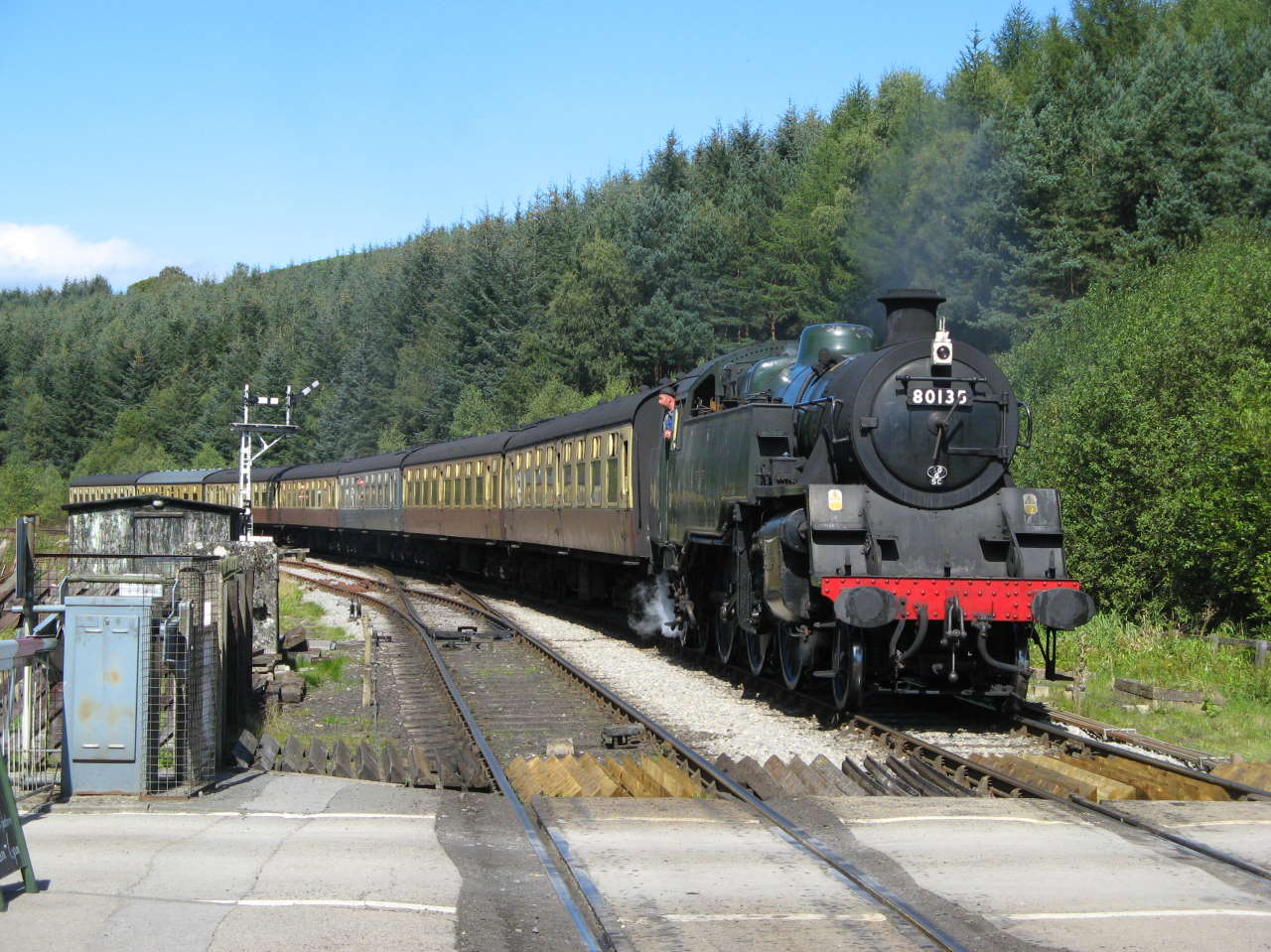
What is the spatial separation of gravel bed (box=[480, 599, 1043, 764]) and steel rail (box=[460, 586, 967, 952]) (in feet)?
0.84

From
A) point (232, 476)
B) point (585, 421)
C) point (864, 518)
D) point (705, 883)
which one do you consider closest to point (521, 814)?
point (705, 883)

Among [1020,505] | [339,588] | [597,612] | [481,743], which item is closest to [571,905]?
[481,743]

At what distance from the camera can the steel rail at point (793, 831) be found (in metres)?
5.08

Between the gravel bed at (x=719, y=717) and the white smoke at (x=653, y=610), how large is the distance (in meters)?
0.44

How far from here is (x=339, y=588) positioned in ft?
88.1

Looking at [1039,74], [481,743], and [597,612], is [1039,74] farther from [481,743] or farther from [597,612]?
[481,743]

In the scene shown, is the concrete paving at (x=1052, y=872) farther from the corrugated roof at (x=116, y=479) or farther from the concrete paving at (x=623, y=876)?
the corrugated roof at (x=116, y=479)

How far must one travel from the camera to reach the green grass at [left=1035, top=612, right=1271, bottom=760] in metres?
10.9

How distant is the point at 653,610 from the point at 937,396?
329 inches

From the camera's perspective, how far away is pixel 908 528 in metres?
10.5

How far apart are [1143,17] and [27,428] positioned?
96298 millimetres

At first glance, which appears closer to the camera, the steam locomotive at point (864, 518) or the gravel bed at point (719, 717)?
the gravel bed at point (719, 717)

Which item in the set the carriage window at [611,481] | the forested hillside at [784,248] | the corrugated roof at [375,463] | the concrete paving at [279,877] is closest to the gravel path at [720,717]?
the carriage window at [611,481]

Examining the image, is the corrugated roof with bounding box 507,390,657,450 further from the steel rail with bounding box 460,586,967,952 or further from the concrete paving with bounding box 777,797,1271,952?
the concrete paving with bounding box 777,797,1271,952
